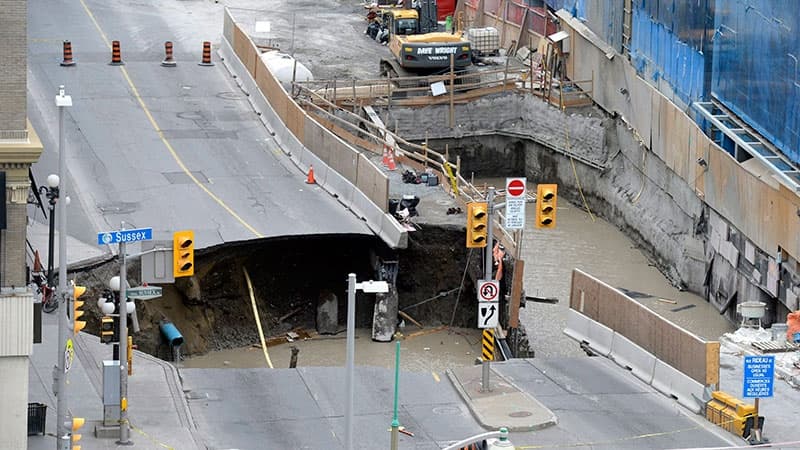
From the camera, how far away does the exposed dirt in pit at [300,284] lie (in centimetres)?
4878

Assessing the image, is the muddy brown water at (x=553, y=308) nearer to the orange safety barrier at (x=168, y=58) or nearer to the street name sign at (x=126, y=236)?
the street name sign at (x=126, y=236)

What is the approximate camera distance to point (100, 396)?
38812 mm

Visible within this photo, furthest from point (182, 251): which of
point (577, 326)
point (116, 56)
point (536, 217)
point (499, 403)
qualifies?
point (116, 56)

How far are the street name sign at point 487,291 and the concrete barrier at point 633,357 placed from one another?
13.3ft

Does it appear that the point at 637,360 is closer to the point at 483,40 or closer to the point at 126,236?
the point at 126,236

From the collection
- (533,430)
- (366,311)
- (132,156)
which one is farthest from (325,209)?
(533,430)

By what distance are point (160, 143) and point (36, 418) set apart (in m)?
22.8

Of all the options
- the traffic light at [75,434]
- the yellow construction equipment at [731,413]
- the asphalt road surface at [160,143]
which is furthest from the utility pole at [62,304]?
the asphalt road surface at [160,143]

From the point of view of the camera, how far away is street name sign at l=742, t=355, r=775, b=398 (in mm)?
36500

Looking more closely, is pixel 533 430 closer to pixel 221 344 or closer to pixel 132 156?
pixel 221 344

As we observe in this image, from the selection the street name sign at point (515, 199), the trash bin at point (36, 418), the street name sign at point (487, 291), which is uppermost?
the street name sign at point (515, 199)

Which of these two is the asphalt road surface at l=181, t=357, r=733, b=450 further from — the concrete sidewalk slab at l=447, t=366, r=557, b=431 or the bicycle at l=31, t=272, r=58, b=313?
the bicycle at l=31, t=272, r=58, b=313

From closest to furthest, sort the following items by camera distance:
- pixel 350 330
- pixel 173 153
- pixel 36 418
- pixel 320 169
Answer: pixel 350 330
pixel 36 418
pixel 320 169
pixel 173 153

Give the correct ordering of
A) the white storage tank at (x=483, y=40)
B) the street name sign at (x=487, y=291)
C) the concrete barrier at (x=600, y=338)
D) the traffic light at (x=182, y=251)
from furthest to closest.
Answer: the white storage tank at (x=483, y=40) → the concrete barrier at (x=600, y=338) → the street name sign at (x=487, y=291) → the traffic light at (x=182, y=251)
